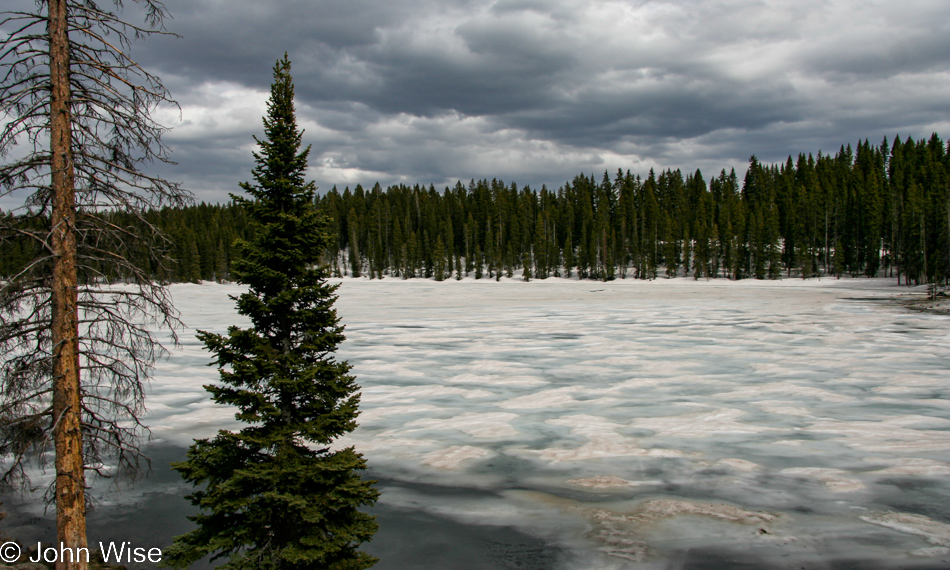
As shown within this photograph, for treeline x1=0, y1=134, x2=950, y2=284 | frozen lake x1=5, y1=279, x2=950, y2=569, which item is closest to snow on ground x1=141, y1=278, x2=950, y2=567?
frozen lake x1=5, y1=279, x2=950, y2=569

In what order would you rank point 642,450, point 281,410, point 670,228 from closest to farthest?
point 281,410 < point 642,450 < point 670,228

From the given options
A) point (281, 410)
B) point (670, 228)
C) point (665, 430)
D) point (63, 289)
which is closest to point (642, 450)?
point (665, 430)

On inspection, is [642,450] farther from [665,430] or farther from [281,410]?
[281,410]

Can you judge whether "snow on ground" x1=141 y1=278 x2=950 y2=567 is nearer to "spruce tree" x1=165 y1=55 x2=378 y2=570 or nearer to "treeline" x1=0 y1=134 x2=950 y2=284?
"spruce tree" x1=165 y1=55 x2=378 y2=570

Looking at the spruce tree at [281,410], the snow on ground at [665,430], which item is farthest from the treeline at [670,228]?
the spruce tree at [281,410]

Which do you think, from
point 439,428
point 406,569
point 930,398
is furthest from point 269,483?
point 930,398

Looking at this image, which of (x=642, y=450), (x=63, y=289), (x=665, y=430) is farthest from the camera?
(x=665, y=430)

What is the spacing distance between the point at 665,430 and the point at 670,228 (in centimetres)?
9835

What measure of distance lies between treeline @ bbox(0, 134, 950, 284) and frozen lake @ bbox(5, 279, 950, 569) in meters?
56.3

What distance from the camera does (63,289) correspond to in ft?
25.1

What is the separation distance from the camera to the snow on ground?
9438 millimetres

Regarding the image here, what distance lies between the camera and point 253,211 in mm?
8203

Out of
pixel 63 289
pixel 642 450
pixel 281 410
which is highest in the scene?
pixel 63 289

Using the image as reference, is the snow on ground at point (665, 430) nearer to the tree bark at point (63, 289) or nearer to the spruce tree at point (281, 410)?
the spruce tree at point (281, 410)
